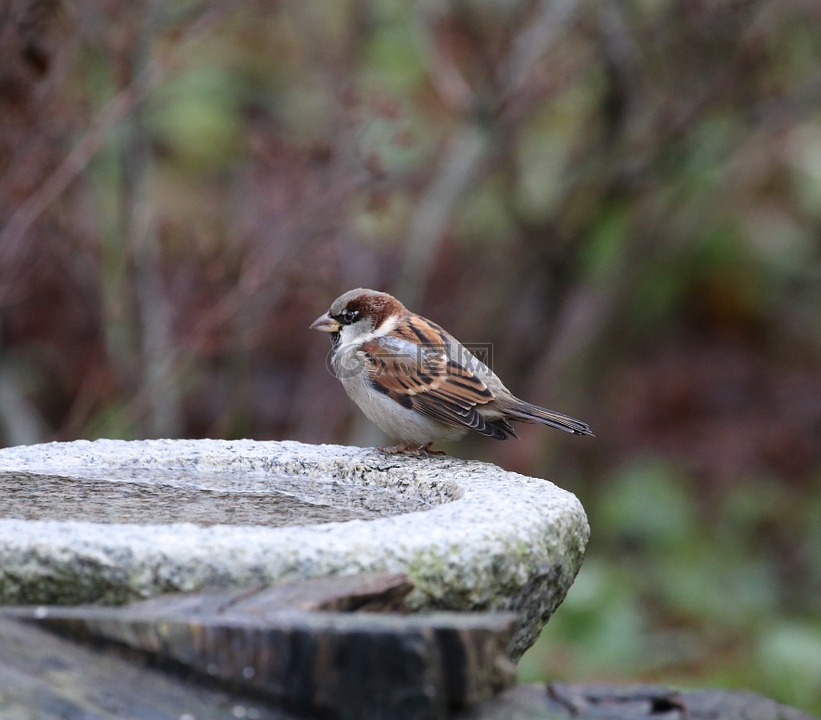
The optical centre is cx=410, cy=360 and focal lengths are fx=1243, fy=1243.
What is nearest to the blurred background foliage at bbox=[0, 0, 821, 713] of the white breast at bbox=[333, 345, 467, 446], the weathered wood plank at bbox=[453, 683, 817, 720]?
the white breast at bbox=[333, 345, 467, 446]

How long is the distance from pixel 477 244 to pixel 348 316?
3.49m

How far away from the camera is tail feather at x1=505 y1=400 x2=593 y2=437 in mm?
3898

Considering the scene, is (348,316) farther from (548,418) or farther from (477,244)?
(477,244)

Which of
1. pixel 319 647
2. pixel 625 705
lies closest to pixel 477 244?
pixel 625 705

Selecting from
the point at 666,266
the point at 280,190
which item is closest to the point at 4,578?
the point at 280,190

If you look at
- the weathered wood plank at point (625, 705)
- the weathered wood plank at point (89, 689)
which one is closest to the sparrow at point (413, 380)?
the weathered wood plank at point (625, 705)

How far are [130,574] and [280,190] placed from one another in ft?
12.1

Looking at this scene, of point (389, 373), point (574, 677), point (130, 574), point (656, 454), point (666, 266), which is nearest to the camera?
point (130, 574)

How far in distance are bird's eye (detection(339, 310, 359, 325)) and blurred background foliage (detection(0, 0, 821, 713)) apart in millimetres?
956

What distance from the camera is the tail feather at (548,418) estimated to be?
12.8 ft

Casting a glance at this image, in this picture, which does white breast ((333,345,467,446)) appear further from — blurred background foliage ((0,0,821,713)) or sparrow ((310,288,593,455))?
blurred background foliage ((0,0,821,713))

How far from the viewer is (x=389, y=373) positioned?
13.6 ft

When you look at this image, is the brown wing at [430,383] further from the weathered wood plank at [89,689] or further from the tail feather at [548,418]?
the weathered wood plank at [89,689]

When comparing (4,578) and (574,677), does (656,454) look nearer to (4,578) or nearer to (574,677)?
(574,677)
